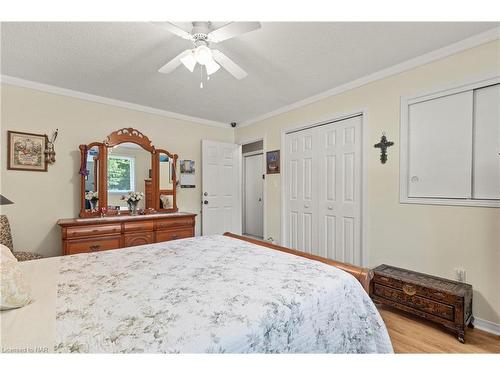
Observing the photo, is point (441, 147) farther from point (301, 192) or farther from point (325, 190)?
point (301, 192)

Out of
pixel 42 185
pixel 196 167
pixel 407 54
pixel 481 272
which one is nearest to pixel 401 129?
pixel 407 54

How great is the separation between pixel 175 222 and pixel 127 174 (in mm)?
944

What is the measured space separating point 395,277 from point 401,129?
4.67ft

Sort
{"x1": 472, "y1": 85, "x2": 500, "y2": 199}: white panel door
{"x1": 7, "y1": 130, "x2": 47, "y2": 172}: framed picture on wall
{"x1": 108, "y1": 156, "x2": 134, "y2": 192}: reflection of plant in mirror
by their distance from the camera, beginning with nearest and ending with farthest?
{"x1": 472, "y1": 85, "x2": 500, "y2": 199}: white panel door < {"x1": 7, "y1": 130, "x2": 47, "y2": 172}: framed picture on wall < {"x1": 108, "y1": 156, "x2": 134, "y2": 192}: reflection of plant in mirror

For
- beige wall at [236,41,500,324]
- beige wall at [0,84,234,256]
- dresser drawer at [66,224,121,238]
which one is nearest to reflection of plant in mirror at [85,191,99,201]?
beige wall at [0,84,234,256]

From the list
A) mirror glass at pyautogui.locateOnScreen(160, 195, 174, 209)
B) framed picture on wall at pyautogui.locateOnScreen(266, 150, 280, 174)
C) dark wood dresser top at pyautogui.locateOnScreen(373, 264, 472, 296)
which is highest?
framed picture on wall at pyautogui.locateOnScreen(266, 150, 280, 174)

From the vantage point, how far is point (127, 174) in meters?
3.36

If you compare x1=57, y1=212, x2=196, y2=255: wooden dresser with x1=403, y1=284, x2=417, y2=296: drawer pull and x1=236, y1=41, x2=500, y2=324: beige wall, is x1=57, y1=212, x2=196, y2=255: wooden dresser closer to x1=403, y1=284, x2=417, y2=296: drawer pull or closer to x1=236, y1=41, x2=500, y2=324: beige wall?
x1=236, y1=41, x2=500, y2=324: beige wall

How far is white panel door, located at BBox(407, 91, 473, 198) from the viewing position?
204 centimetres

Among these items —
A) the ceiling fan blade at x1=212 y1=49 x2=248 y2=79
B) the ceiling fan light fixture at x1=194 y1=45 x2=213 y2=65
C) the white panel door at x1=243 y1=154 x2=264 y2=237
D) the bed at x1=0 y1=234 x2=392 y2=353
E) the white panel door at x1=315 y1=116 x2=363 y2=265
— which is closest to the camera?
the bed at x1=0 y1=234 x2=392 y2=353

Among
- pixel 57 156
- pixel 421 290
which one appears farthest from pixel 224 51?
pixel 421 290

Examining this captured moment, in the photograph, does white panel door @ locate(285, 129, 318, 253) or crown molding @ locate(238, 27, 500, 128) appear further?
white panel door @ locate(285, 129, 318, 253)

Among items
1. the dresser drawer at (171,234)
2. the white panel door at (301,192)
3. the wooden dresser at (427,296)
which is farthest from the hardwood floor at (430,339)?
the dresser drawer at (171,234)

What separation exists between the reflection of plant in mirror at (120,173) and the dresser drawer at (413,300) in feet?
10.6
